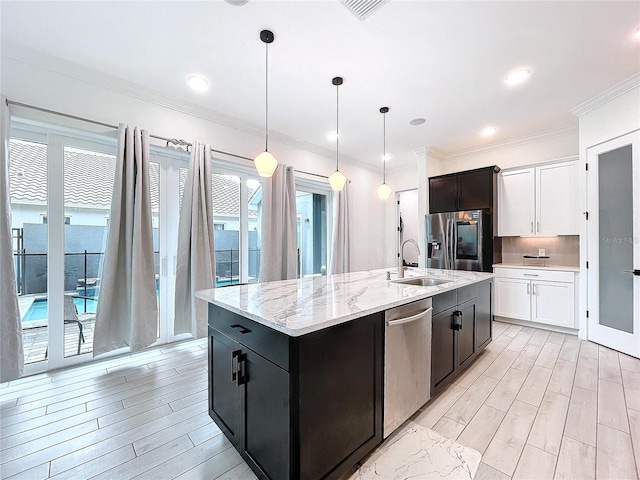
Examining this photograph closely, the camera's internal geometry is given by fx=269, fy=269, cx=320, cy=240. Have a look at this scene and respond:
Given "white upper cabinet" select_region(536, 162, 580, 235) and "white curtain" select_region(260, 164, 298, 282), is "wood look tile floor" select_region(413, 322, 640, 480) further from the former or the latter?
"white curtain" select_region(260, 164, 298, 282)

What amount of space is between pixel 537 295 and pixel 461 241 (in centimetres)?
123

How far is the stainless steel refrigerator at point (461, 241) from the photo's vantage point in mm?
4141

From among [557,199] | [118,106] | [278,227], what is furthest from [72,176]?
[557,199]

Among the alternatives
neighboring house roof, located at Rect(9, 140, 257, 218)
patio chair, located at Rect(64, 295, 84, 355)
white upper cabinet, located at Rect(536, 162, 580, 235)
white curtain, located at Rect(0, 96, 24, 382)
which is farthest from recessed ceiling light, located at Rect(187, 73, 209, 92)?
white upper cabinet, located at Rect(536, 162, 580, 235)

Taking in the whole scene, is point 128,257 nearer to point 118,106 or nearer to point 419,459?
point 118,106

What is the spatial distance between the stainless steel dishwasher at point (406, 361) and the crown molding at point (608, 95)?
325cm

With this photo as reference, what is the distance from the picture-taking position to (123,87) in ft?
9.05

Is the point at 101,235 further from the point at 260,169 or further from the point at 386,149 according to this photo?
the point at 386,149

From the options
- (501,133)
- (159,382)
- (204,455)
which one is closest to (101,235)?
(159,382)

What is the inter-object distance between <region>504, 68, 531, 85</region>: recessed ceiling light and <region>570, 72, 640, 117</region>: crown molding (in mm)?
1084

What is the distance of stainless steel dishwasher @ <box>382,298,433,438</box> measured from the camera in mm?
1613

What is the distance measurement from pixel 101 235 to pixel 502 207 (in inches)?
216

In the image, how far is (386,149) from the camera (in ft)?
15.9

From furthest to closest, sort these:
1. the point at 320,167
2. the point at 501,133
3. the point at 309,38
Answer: the point at 320,167
the point at 501,133
the point at 309,38
